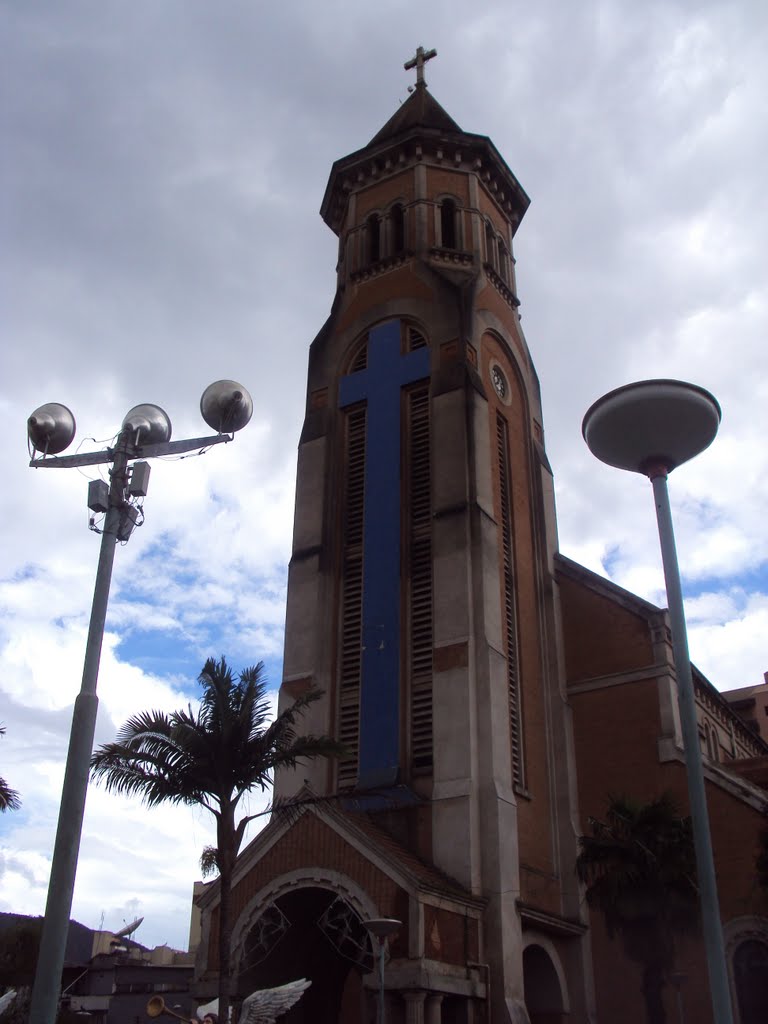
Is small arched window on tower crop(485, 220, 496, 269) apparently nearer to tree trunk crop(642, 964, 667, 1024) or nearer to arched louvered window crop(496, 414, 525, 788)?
arched louvered window crop(496, 414, 525, 788)

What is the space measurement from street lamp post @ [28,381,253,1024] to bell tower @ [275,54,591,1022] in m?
12.1

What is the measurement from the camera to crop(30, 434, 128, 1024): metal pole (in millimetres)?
9688

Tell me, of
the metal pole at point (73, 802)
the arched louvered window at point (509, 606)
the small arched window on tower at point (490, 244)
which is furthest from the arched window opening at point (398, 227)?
the metal pole at point (73, 802)

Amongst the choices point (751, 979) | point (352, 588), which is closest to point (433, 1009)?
point (751, 979)

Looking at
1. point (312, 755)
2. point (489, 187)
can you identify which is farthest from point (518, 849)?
point (489, 187)

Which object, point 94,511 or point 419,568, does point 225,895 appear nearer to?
point 94,511

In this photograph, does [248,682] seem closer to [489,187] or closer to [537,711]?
[537,711]

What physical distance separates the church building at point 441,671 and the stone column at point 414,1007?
0.12ft

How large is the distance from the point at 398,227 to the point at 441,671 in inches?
674

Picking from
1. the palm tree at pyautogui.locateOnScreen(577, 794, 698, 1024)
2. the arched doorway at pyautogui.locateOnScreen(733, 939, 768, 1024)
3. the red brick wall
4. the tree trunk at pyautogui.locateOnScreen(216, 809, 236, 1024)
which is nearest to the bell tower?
the red brick wall

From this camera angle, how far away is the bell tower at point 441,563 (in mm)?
24516

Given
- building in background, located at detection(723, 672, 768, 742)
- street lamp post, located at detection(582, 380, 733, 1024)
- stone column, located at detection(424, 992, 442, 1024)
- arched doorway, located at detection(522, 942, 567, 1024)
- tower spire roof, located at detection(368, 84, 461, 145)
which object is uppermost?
tower spire roof, located at detection(368, 84, 461, 145)

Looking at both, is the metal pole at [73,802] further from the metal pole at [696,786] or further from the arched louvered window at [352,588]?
the arched louvered window at [352,588]

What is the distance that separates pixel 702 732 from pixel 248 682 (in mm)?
19825
